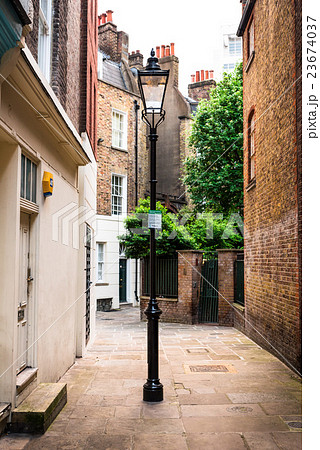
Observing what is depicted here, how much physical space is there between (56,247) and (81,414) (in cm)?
261

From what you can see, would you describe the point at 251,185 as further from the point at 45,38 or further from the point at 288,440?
the point at 288,440

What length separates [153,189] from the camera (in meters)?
6.60

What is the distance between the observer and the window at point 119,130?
22453 mm

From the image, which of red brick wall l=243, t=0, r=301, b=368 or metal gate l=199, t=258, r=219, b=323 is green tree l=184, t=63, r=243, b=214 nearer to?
metal gate l=199, t=258, r=219, b=323

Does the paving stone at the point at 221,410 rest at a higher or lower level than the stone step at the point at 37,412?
lower

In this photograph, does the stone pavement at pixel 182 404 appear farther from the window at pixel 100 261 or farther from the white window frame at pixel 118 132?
the white window frame at pixel 118 132

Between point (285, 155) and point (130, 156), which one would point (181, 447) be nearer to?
point (285, 155)

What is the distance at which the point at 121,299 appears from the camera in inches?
875

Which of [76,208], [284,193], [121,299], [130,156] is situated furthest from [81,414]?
[130,156]

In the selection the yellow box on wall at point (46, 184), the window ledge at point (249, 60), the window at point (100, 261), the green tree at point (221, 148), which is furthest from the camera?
the window at point (100, 261)

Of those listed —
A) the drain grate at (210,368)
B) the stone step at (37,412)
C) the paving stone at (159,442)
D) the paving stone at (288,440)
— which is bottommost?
the drain grate at (210,368)

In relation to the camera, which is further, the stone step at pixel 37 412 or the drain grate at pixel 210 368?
the drain grate at pixel 210 368

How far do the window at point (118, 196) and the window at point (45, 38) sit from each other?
14.7 metres

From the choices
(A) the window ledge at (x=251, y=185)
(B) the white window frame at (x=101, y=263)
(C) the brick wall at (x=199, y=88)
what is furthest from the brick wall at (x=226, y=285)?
(C) the brick wall at (x=199, y=88)
